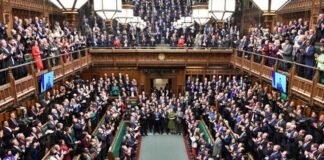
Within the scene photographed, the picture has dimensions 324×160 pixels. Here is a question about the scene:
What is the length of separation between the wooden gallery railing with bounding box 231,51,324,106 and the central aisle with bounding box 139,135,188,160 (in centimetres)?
412

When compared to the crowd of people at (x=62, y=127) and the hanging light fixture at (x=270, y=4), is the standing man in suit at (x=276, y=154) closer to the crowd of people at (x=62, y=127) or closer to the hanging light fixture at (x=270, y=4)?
the hanging light fixture at (x=270, y=4)

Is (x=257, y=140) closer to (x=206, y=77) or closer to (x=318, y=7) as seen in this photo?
(x=318, y=7)

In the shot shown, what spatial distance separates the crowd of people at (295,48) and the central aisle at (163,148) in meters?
4.54

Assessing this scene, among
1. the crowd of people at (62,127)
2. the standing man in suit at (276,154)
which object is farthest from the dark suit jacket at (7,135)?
the standing man in suit at (276,154)

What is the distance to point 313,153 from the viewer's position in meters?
6.86

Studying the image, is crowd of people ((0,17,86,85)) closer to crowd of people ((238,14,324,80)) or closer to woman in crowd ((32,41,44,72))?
woman in crowd ((32,41,44,72))

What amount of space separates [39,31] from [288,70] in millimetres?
7792

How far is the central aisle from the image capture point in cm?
1205

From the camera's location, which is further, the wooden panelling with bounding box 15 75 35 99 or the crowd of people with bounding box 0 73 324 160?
the wooden panelling with bounding box 15 75 35 99

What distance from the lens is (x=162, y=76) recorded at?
19094 mm

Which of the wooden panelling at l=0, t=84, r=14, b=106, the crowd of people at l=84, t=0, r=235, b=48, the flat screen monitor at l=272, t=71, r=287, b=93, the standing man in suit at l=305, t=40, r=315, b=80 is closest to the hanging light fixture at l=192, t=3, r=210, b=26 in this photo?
the crowd of people at l=84, t=0, r=235, b=48

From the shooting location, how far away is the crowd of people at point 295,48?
8.16m

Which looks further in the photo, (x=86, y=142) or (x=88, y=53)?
(x=88, y=53)

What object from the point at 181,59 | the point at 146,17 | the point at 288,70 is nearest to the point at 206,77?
the point at 181,59
